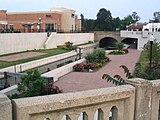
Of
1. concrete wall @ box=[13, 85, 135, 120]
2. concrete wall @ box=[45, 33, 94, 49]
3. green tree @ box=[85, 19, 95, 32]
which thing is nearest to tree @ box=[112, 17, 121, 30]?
green tree @ box=[85, 19, 95, 32]

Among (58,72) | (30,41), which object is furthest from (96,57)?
(30,41)

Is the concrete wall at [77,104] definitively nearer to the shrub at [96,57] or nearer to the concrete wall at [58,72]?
the concrete wall at [58,72]

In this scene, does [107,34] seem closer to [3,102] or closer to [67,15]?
[67,15]

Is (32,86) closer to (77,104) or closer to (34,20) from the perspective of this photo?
(77,104)

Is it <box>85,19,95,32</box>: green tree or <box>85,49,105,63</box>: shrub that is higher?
<box>85,19,95,32</box>: green tree

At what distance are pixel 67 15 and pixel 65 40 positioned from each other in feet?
41.1

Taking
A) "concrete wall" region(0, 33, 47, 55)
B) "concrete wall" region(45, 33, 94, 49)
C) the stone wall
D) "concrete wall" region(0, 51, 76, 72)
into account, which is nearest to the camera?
the stone wall

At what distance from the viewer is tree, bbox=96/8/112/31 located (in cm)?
7156

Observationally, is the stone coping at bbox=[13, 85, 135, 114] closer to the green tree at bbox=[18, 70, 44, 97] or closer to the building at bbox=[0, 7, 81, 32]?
the green tree at bbox=[18, 70, 44, 97]

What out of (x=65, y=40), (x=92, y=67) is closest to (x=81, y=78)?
(x=92, y=67)

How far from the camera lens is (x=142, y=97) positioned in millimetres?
2998

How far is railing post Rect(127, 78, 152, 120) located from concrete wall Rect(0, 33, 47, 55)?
2621 cm

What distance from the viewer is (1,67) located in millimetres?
19797

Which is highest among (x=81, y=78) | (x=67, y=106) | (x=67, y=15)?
(x=67, y=15)
